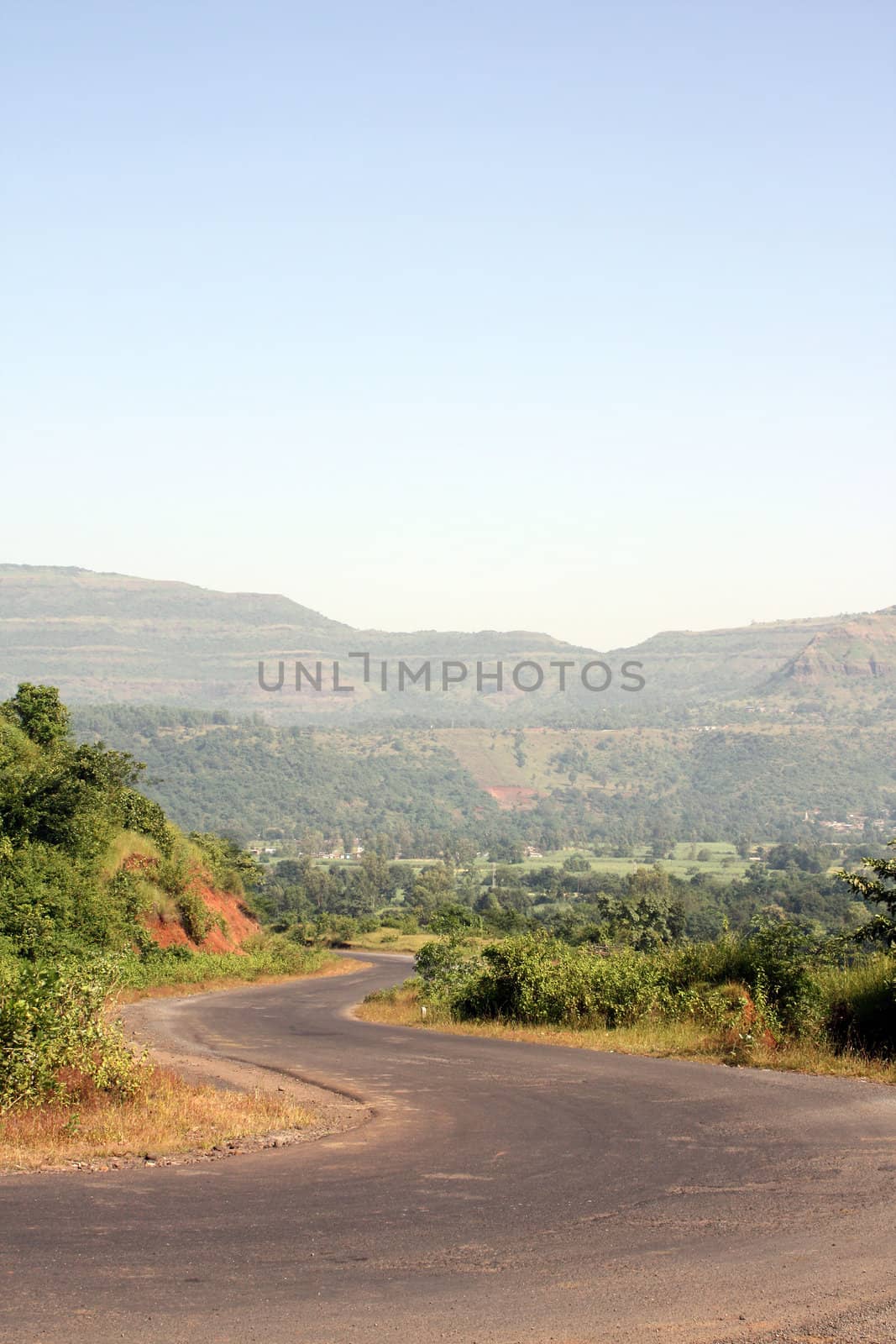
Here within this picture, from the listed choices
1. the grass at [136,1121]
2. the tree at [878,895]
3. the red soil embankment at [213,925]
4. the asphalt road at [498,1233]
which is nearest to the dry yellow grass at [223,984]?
the red soil embankment at [213,925]

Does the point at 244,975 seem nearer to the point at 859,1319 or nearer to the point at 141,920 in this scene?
the point at 141,920

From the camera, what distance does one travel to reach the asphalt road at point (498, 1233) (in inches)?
307

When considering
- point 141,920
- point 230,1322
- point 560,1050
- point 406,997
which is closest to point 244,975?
point 141,920

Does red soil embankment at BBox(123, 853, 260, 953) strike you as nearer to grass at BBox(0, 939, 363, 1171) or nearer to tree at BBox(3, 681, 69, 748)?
tree at BBox(3, 681, 69, 748)

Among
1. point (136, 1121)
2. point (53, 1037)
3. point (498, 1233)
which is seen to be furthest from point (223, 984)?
point (498, 1233)

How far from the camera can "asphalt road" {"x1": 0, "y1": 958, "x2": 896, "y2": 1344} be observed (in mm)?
7789

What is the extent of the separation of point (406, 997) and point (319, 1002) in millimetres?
5599

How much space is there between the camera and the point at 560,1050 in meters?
24.1

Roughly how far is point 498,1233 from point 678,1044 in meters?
14.6

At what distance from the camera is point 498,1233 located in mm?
9867

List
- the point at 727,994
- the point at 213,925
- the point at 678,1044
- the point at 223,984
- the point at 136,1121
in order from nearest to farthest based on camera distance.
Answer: the point at 136,1121 → the point at 678,1044 → the point at 727,994 → the point at 223,984 → the point at 213,925

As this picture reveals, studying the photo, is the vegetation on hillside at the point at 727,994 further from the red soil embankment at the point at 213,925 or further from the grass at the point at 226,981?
the red soil embankment at the point at 213,925

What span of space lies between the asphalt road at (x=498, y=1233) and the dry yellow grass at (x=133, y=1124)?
36.6 inches

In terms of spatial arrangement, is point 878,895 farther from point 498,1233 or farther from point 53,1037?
point 498,1233
